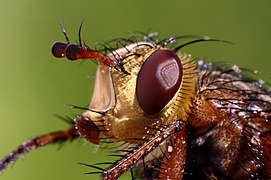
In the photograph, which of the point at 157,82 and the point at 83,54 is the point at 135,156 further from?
the point at 83,54

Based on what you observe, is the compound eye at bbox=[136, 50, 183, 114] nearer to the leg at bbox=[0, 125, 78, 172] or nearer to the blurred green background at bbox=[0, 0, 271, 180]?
the leg at bbox=[0, 125, 78, 172]

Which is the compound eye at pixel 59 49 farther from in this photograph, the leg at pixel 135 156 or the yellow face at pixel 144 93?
the leg at pixel 135 156

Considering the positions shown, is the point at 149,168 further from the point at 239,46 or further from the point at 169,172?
the point at 239,46

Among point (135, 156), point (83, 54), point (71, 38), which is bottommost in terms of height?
point (135, 156)

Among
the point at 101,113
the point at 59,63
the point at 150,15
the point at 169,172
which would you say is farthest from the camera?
the point at 150,15

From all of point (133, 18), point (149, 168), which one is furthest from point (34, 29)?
point (149, 168)

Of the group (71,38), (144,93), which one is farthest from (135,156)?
(71,38)

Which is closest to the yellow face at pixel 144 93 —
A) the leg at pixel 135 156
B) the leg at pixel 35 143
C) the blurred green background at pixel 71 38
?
the leg at pixel 135 156
